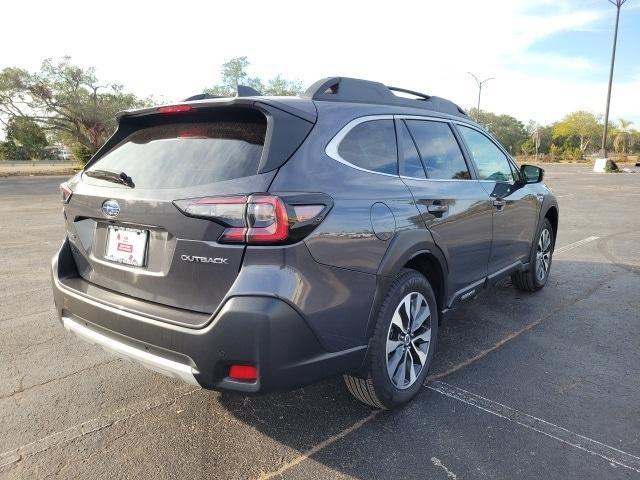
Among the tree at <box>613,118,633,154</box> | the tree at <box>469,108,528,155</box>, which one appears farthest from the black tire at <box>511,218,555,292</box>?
the tree at <box>469,108,528,155</box>

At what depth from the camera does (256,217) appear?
211 cm

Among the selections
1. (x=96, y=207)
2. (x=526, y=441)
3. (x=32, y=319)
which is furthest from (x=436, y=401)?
(x=32, y=319)

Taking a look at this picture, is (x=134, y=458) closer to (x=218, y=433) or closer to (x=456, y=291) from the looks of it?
(x=218, y=433)

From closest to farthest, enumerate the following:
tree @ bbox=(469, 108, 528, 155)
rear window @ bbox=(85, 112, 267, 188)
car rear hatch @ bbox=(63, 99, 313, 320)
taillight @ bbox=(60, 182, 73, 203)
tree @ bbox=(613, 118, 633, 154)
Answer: car rear hatch @ bbox=(63, 99, 313, 320) < rear window @ bbox=(85, 112, 267, 188) < taillight @ bbox=(60, 182, 73, 203) < tree @ bbox=(613, 118, 633, 154) < tree @ bbox=(469, 108, 528, 155)

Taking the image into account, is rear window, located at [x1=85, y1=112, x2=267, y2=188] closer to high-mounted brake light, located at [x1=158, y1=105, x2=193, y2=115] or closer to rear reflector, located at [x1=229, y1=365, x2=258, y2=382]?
high-mounted brake light, located at [x1=158, y1=105, x2=193, y2=115]

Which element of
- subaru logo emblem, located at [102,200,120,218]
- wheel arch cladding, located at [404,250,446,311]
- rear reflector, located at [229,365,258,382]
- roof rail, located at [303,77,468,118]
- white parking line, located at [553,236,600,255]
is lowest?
white parking line, located at [553,236,600,255]

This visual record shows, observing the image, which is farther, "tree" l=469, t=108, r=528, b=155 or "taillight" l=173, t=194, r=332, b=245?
"tree" l=469, t=108, r=528, b=155

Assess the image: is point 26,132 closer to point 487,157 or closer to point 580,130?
point 487,157

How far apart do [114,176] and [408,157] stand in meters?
1.71

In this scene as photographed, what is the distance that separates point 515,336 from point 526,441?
155cm

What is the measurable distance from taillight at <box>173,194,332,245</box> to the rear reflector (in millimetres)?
543

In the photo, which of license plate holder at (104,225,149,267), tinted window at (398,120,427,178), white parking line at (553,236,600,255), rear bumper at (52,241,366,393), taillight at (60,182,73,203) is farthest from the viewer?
white parking line at (553,236,600,255)

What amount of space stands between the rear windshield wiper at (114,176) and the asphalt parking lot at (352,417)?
1.30 m

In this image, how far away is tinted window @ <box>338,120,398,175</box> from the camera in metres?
2.61
